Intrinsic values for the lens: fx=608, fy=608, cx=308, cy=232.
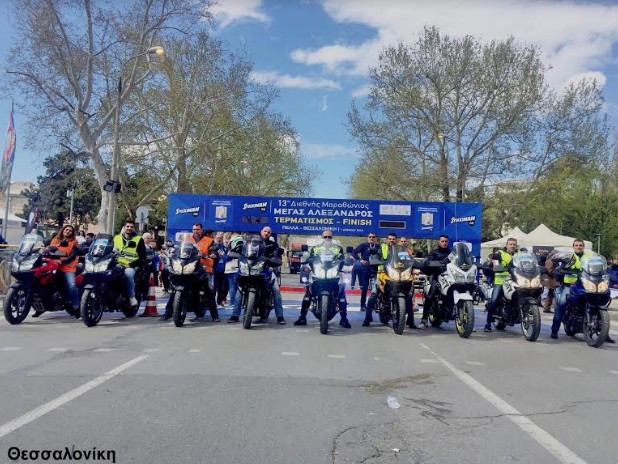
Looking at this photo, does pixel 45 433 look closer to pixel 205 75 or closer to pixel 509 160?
pixel 205 75

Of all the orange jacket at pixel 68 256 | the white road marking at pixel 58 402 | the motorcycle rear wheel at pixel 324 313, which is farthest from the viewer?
the orange jacket at pixel 68 256

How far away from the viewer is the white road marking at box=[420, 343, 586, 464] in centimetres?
435

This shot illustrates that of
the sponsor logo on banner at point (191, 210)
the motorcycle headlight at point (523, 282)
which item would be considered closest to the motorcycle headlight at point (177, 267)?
the motorcycle headlight at point (523, 282)

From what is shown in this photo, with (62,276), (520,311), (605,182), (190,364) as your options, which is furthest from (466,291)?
(605,182)

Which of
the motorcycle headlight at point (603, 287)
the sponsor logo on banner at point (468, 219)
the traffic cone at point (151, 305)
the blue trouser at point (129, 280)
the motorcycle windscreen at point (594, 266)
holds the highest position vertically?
the sponsor logo on banner at point (468, 219)

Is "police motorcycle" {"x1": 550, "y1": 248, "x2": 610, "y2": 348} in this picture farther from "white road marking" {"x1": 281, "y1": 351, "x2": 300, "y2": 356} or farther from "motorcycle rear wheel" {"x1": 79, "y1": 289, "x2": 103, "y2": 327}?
"motorcycle rear wheel" {"x1": 79, "y1": 289, "x2": 103, "y2": 327}

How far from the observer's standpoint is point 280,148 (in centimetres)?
4709

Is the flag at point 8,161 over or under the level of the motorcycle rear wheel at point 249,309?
over

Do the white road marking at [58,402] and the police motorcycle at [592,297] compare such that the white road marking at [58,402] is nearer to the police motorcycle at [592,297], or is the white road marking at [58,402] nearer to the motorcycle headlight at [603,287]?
the police motorcycle at [592,297]

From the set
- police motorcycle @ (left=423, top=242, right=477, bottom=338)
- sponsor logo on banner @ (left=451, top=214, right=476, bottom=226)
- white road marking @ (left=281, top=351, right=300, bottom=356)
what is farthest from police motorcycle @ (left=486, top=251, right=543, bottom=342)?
sponsor logo on banner @ (left=451, top=214, right=476, bottom=226)

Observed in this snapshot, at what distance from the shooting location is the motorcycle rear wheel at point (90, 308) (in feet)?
33.5

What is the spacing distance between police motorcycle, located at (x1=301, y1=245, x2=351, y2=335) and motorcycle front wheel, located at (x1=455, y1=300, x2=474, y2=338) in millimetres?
2135

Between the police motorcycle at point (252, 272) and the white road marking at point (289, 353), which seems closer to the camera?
the white road marking at point (289, 353)

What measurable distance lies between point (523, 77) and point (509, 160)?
4841 mm
